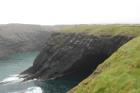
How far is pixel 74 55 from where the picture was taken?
94.4 metres

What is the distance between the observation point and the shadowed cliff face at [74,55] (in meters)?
89.4

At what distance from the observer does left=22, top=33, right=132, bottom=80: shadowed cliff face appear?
89438mm

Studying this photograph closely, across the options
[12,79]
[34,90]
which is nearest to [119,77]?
[34,90]

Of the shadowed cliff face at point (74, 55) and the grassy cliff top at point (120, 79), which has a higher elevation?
the grassy cliff top at point (120, 79)

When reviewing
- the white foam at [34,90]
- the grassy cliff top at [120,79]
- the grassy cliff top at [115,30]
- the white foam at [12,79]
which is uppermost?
the grassy cliff top at [120,79]

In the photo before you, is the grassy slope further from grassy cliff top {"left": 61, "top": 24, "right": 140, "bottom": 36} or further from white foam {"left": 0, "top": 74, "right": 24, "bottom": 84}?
white foam {"left": 0, "top": 74, "right": 24, "bottom": 84}

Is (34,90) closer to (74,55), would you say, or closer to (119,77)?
(74,55)

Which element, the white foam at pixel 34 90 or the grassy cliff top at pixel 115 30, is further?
the grassy cliff top at pixel 115 30

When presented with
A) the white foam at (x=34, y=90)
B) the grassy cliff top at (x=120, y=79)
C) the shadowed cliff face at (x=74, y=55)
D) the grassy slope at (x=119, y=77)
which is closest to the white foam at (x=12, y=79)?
the shadowed cliff face at (x=74, y=55)

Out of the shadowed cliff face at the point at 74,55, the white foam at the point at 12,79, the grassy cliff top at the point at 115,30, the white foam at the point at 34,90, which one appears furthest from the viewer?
the white foam at the point at 12,79

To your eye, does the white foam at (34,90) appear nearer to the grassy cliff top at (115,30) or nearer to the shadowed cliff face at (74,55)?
the shadowed cliff face at (74,55)

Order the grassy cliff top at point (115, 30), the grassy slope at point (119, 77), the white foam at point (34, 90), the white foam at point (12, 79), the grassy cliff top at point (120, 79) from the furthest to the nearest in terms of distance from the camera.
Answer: the white foam at point (12, 79), the grassy cliff top at point (115, 30), the white foam at point (34, 90), the grassy slope at point (119, 77), the grassy cliff top at point (120, 79)

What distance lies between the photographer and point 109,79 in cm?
2686

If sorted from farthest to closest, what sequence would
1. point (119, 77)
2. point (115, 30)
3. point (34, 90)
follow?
→ point (115, 30)
point (34, 90)
point (119, 77)
